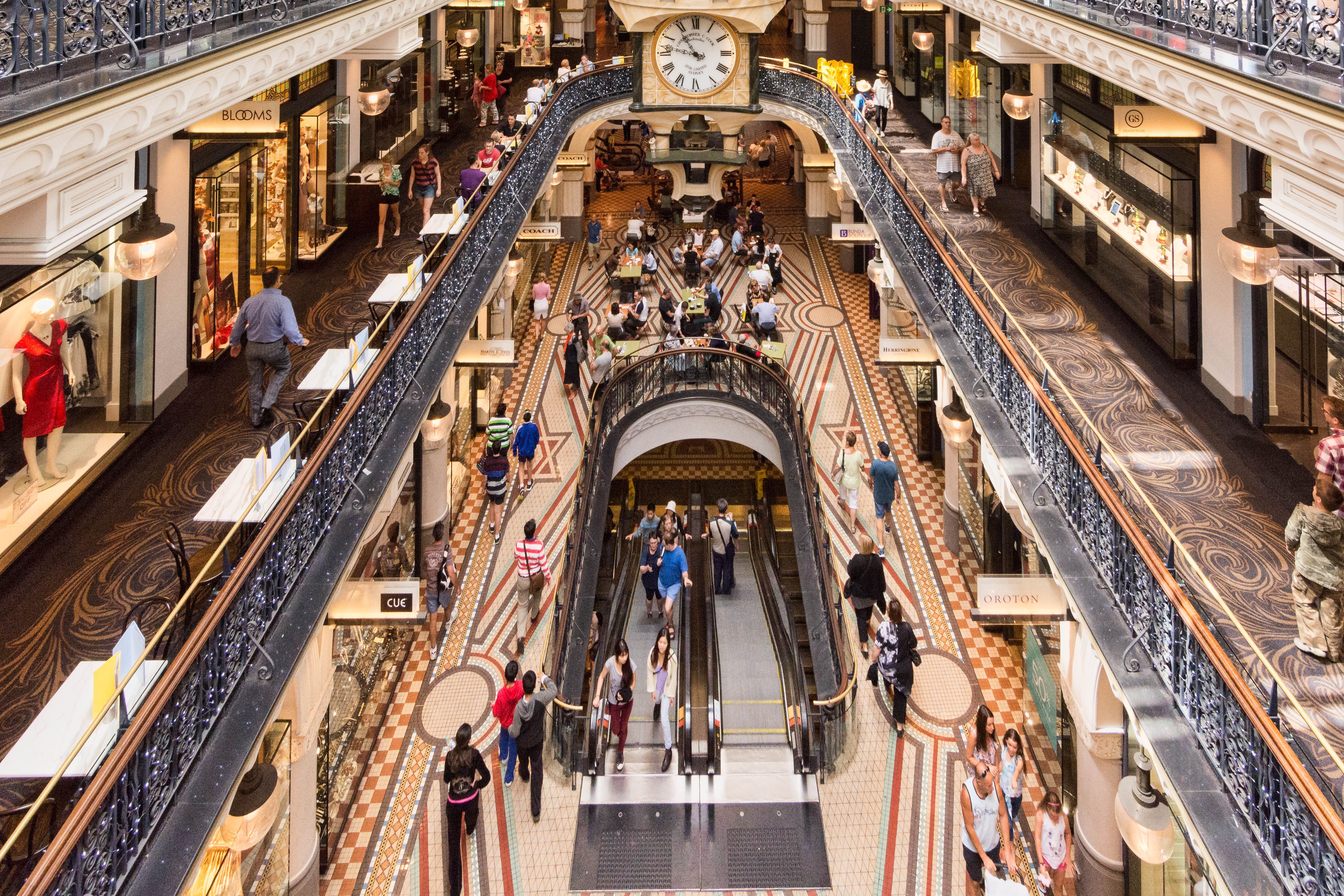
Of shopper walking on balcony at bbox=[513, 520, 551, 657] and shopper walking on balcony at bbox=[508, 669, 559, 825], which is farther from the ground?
shopper walking on balcony at bbox=[513, 520, 551, 657]

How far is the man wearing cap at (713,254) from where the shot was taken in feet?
60.3

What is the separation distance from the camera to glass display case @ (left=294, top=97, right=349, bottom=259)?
34.7 ft

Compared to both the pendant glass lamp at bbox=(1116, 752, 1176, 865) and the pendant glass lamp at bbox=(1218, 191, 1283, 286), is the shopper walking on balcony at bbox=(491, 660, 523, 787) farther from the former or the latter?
the pendant glass lamp at bbox=(1218, 191, 1283, 286)

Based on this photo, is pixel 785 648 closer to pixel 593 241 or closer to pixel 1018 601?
pixel 1018 601

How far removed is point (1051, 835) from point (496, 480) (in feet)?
23.1

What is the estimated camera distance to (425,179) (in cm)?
1172

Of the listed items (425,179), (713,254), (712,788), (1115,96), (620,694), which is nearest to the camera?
(712,788)

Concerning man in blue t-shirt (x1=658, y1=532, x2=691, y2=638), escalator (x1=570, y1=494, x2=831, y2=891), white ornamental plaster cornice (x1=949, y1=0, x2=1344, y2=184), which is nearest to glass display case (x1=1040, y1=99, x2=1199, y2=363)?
white ornamental plaster cornice (x1=949, y1=0, x2=1344, y2=184)

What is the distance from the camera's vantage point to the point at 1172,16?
5969mm

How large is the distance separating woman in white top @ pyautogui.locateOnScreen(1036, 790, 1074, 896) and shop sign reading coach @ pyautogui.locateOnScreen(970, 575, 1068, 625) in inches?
48.1

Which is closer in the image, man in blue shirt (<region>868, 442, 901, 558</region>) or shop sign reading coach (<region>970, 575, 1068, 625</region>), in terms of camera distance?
shop sign reading coach (<region>970, 575, 1068, 625</region>)

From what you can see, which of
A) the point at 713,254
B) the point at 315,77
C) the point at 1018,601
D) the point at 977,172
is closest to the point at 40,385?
the point at 1018,601

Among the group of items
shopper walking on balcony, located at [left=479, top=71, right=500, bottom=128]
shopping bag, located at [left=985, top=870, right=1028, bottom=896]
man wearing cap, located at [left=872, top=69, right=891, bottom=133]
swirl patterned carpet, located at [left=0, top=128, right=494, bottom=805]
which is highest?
shopper walking on balcony, located at [left=479, top=71, right=500, bottom=128]

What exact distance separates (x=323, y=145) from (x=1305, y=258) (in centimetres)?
963
